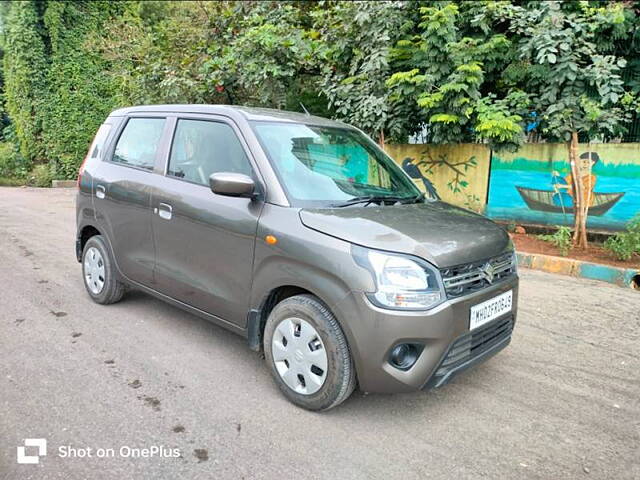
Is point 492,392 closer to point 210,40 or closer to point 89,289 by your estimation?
point 89,289

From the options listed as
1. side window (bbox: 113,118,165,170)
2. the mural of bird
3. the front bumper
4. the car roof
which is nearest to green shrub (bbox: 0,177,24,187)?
the mural of bird

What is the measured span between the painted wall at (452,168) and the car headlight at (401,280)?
669cm

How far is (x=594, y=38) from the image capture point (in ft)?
23.9

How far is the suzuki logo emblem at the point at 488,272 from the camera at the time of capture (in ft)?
9.59

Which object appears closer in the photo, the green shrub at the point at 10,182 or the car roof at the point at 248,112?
the car roof at the point at 248,112

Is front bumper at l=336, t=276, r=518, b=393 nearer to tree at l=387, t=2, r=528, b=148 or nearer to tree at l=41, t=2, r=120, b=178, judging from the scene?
tree at l=387, t=2, r=528, b=148

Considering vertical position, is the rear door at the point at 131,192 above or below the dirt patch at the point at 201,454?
above

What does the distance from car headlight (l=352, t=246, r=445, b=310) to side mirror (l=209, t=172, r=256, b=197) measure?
848 millimetres

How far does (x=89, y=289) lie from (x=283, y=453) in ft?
10.4

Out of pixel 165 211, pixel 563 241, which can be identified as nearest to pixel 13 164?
pixel 165 211

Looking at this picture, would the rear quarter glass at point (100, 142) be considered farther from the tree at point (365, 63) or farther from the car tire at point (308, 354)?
the tree at point (365, 63)

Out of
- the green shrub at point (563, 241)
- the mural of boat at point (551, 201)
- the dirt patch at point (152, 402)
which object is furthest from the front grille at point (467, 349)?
the mural of boat at point (551, 201)

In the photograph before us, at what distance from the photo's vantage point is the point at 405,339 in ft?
8.50

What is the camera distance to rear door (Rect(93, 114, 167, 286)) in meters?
3.97
